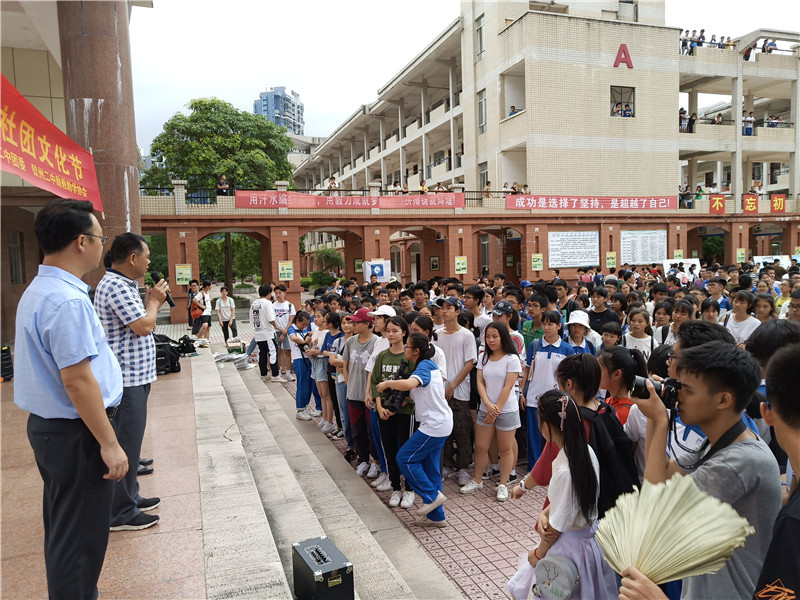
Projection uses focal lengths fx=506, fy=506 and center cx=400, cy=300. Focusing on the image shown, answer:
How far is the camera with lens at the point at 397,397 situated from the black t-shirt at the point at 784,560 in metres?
3.06

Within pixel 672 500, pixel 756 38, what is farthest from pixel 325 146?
pixel 672 500

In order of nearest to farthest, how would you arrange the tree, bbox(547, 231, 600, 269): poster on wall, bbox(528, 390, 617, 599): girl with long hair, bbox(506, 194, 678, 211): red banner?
1. bbox(528, 390, 617, 599): girl with long hair
2. bbox(506, 194, 678, 211): red banner
3. bbox(547, 231, 600, 269): poster on wall
4. the tree

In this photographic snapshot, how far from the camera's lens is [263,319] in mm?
9664

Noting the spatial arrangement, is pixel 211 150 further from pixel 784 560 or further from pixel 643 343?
pixel 784 560

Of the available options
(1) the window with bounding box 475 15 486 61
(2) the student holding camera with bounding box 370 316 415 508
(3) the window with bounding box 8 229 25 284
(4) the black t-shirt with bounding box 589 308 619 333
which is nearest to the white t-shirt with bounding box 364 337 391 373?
(2) the student holding camera with bounding box 370 316 415 508

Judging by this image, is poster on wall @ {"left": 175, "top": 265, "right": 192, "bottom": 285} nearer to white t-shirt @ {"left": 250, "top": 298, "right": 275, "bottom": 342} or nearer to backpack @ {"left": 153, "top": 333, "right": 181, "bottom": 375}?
white t-shirt @ {"left": 250, "top": 298, "right": 275, "bottom": 342}

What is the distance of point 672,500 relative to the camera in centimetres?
135

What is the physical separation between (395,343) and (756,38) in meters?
31.4

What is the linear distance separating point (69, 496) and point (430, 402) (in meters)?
2.58

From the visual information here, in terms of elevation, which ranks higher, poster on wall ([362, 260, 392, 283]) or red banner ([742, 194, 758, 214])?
red banner ([742, 194, 758, 214])

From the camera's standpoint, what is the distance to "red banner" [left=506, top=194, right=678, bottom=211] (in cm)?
2234

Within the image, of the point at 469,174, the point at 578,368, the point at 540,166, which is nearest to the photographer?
the point at 578,368

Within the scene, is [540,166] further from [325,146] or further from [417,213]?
[325,146]

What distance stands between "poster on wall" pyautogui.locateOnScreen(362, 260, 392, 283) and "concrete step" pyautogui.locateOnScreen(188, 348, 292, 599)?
48.7 ft
